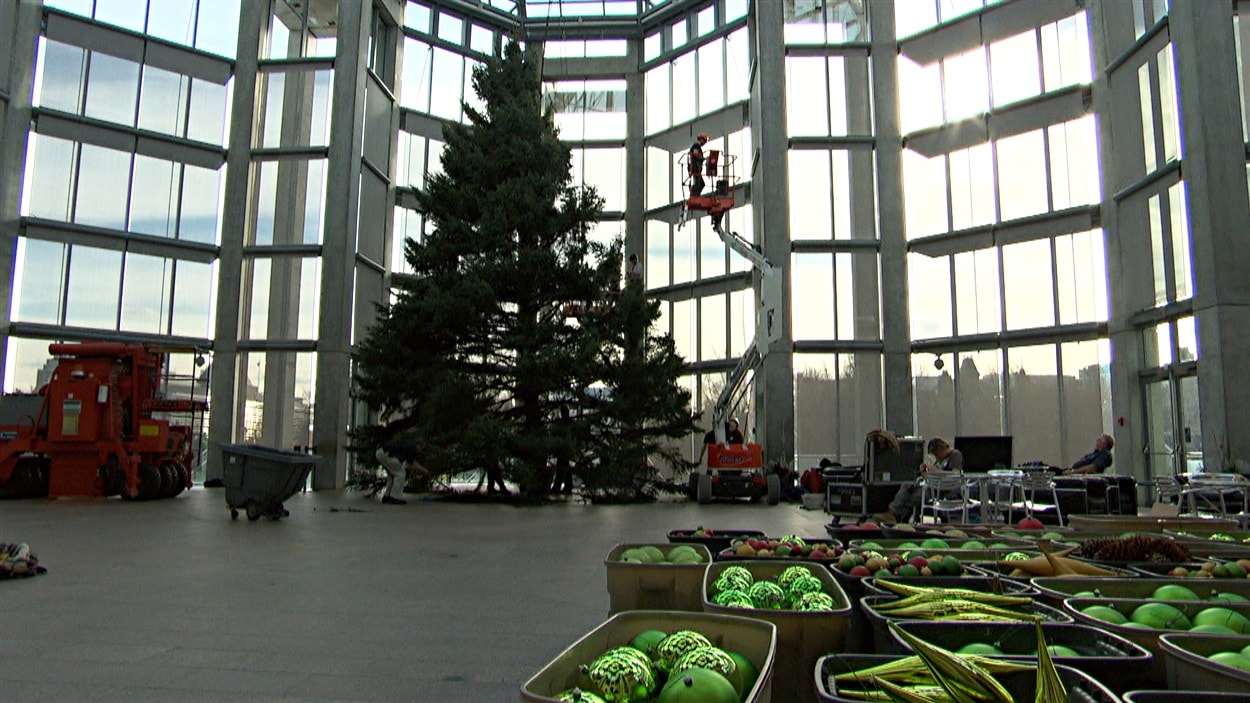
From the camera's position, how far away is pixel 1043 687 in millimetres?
1666

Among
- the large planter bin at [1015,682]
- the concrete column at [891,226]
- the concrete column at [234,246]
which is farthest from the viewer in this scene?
the concrete column at [891,226]

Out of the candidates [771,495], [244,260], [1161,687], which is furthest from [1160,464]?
[244,260]

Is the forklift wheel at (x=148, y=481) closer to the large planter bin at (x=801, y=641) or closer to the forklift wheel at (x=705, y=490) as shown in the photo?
the forklift wheel at (x=705, y=490)

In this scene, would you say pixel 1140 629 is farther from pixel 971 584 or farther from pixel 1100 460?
pixel 1100 460

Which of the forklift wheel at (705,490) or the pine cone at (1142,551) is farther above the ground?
the pine cone at (1142,551)

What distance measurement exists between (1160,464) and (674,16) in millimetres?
20811

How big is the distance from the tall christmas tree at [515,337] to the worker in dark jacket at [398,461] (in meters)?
0.41

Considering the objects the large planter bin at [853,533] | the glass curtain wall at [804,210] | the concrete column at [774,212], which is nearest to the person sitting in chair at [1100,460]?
the glass curtain wall at [804,210]

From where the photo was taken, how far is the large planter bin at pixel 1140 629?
7.24 feet

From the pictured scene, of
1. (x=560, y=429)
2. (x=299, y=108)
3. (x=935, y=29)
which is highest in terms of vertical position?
(x=935, y=29)

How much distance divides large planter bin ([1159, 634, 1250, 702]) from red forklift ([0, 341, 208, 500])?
16466 mm

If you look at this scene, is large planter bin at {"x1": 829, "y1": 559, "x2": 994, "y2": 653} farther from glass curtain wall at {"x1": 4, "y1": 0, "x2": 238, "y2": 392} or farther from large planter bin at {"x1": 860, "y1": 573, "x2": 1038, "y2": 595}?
glass curtain wall at {"x1": 4, "y1": 0, "x2": 238, "y2": 392}

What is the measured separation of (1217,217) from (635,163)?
1852 centimetres

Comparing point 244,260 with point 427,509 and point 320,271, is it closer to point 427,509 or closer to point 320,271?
point 320,271
